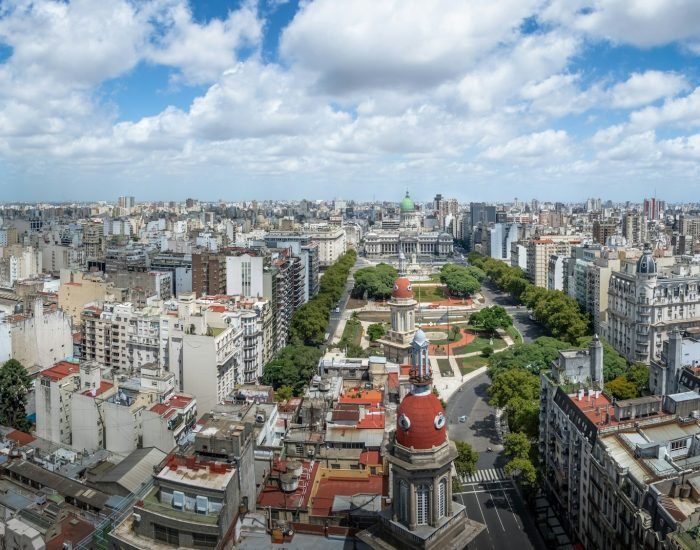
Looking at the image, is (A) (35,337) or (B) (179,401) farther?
(A) (35,337)

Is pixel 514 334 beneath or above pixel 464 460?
above

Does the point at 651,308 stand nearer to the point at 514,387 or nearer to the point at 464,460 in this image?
the point at 514,387

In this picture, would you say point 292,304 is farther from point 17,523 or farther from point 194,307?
point 17,523

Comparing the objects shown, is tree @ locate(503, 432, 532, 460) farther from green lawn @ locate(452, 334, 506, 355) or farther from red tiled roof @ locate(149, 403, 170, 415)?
green lawn @ locate(452, 334, 506, 355)

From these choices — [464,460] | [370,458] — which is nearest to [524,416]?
[464,460]

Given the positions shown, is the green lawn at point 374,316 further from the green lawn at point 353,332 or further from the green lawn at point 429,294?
the green lawn at point 429,294

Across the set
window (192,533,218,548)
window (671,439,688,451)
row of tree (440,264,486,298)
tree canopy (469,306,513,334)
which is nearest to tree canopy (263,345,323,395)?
tree canopy (469,306,513,334)
